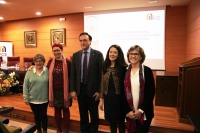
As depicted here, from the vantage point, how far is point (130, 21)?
5.01 meters

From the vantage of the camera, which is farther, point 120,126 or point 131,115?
point 120,126

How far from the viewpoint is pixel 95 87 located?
6.99 ft

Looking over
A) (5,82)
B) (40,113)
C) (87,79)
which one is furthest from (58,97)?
(5,82)

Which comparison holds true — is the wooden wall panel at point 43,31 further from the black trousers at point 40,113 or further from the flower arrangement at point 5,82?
the black trousers at point 40,113

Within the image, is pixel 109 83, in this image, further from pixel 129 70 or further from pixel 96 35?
pixel 96 35

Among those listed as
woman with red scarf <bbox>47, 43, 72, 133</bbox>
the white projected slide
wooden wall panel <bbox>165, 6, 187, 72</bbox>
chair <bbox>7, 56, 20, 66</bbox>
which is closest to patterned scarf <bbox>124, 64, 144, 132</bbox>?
woman with red scarf <bbox>47, 43, 72, 133</bbox>

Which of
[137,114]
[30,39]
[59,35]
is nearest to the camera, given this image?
[137,114]

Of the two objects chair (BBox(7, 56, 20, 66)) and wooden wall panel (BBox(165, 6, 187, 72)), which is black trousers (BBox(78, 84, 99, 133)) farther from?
chair (BBox(7, 56, 20, 66))

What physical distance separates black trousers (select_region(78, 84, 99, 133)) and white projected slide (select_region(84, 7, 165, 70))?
3.21 metres

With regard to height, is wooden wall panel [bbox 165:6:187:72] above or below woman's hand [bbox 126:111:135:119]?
above

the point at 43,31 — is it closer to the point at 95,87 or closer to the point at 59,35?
the point at 59,35

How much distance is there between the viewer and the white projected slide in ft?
15.6

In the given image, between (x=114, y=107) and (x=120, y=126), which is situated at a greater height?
(x=114, y=107)

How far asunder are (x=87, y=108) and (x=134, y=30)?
11.3 feet
